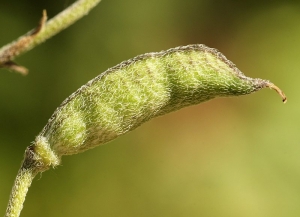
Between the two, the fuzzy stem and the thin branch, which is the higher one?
the thin branch

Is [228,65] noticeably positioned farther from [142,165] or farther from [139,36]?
[139,36]

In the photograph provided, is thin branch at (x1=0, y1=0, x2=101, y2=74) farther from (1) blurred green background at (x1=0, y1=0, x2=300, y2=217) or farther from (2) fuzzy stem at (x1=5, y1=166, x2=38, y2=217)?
(1) blurred green background at (x1=0, y1=0, x2=300, y2=217)

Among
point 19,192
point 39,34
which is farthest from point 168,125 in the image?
point 19,192

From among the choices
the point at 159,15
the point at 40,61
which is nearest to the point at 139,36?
the point at 159,15

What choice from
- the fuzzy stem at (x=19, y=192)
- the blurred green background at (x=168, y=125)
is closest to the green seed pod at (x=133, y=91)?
the fuzzy stem at (x=19, y=192)

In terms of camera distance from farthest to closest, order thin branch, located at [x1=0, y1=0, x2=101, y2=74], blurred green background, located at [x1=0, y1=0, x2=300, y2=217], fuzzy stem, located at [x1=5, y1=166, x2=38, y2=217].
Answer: blurred green background, located at [x1=0, y1=0, x2=300, y2=217] → thin branch, located at [x1=0, y1=0, x2=101, y2=74] → fuzzy stem, located at [x1=5, y1=166, x2=38, y2=217]

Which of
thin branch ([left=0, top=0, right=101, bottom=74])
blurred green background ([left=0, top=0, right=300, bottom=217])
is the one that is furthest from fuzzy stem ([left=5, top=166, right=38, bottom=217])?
blurred green background ([left=0, top=0, right=300, bottom=217])

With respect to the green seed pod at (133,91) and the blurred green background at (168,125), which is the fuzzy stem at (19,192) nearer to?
the green seed pod at (133,91)
